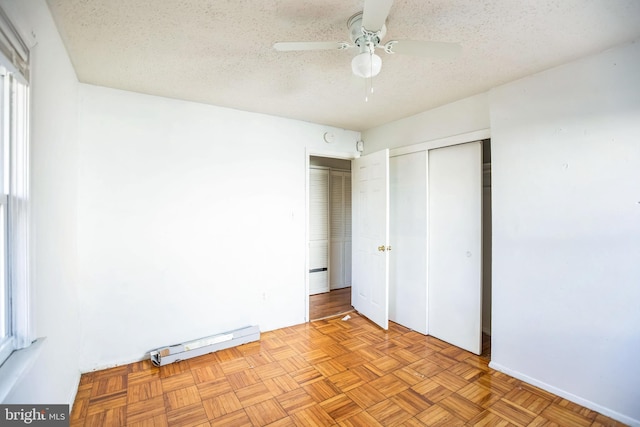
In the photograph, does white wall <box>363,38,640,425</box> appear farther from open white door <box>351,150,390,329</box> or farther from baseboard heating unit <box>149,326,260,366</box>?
baseboard heating unit <box>149,326,260,366</box>

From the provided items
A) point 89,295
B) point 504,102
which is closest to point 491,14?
point 504,102

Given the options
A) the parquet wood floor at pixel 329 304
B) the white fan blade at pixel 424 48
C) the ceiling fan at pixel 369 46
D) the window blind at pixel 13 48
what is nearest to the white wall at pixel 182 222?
the parquet wood floor at pixel 329 304

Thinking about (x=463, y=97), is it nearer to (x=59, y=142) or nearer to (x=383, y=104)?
(x=383, y=104)

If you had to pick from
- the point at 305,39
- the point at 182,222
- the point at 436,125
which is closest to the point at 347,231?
the point at 436,125

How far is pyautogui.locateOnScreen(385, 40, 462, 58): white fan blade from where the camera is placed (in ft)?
4.64

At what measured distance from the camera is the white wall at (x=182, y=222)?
2.41 m

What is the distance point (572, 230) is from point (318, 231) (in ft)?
10.3

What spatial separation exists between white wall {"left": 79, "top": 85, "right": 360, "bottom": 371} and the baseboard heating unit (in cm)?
13

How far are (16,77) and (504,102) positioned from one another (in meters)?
3.04

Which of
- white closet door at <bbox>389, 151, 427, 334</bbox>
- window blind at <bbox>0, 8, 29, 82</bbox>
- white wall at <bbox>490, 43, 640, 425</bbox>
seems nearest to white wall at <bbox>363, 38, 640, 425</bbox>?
white wall at <bbox>490, 43, 640, 425</bbox>

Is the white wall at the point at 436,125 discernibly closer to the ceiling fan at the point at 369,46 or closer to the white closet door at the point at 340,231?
the white closet door at the point at 340,231

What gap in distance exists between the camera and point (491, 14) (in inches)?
59.9

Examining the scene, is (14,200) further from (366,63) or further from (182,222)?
(366,63)

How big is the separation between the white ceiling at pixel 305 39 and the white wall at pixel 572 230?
261 mm
